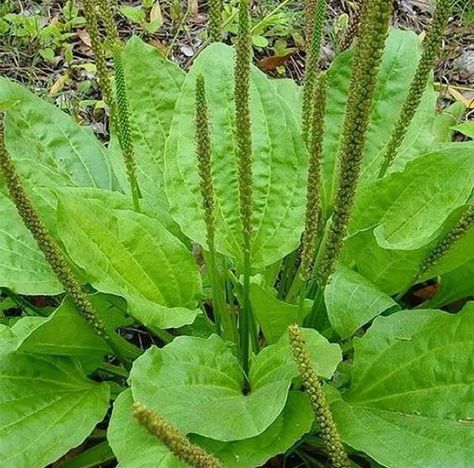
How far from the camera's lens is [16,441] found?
200 cm

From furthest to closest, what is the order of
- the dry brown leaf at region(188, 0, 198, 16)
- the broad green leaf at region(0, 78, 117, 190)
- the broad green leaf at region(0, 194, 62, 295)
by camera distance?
the dry brown leaf at region(188, 0, 198, 16)
the broad green leaf at region(0, 78, 117, 190)
the broad green leaf at region(0, 194, 62, 295)

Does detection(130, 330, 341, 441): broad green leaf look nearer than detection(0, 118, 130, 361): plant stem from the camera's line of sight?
No

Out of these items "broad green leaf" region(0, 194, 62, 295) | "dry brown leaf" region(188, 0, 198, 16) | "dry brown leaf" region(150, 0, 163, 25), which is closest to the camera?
"broad green leaf" region(0, 194, 62, 295)

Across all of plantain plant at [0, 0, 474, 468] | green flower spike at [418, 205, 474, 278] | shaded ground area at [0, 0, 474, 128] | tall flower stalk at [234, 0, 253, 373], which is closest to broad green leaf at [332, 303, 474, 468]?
plantain plant at [0, 0, 474, 468]

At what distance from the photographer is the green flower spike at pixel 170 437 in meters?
Result: 1.24

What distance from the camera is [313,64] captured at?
218 centimetres

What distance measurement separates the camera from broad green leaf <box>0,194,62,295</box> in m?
2.22

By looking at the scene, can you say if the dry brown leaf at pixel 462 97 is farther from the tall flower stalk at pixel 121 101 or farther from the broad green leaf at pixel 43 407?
the broad green leaf at pixel 43 407

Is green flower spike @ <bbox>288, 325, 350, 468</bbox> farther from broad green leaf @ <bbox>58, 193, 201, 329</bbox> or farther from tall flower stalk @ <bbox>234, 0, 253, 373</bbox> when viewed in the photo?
broad green leaf @ <bbox>58, 193, 201, 329</bbox>

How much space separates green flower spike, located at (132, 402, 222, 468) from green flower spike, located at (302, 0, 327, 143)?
0.93 meters

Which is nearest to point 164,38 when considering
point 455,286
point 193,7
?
point 193,7

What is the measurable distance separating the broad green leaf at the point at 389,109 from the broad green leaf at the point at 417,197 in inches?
9.4

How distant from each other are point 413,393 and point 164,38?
248 centimetres

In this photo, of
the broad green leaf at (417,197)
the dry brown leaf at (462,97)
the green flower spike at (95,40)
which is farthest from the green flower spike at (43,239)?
the dry brown leaf at (462,97)
